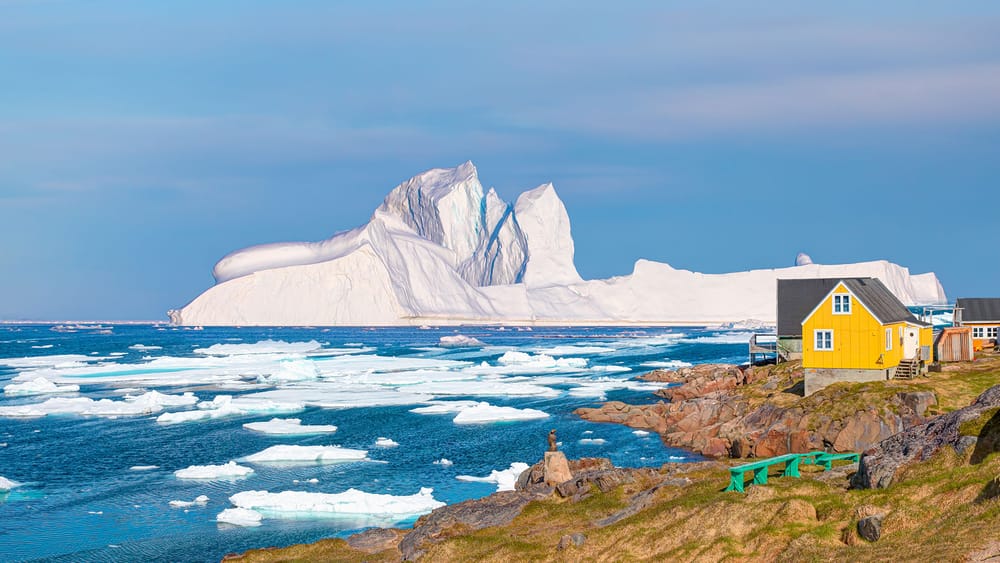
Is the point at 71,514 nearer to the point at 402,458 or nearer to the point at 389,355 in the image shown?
the point at 402,458

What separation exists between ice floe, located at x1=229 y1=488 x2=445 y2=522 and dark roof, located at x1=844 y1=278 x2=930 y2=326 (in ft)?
60.2

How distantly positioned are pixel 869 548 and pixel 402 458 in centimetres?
2433

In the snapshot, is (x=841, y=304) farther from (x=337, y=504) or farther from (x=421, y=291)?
(x=421, y=291)

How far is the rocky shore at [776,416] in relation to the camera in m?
30.6

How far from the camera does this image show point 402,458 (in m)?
34.8

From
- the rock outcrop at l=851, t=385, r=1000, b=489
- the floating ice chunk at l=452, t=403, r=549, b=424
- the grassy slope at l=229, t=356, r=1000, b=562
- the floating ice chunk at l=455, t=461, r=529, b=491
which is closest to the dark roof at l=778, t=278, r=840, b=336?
the floating ice chunk at l=452, t=403, r=549, b=424

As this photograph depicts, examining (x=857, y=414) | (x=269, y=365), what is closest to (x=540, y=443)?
(x=857, y=414)

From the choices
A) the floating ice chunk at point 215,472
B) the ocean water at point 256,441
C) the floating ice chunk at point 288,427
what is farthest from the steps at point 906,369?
the floating ice chunk at point 215,472

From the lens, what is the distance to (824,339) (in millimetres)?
36344

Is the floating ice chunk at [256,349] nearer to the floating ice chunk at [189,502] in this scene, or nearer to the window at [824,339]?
the floating ice chunk at [189,502]

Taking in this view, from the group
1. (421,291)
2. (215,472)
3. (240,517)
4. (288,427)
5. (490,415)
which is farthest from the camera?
(421,291)

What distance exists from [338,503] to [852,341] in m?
20.2

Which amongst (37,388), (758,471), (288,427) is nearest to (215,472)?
(288,427)

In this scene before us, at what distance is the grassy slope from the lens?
38.9 ft
